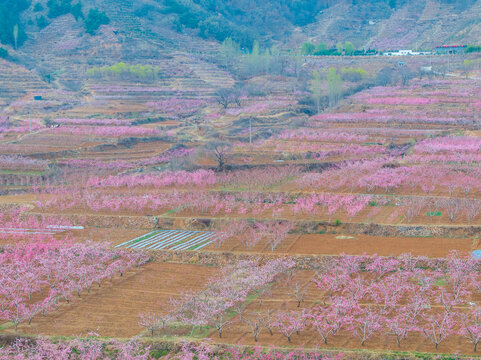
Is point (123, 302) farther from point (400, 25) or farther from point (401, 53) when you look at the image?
point (400, 25)

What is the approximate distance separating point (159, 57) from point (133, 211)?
70.7m

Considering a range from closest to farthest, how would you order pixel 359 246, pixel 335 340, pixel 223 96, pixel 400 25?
pixel 335 340, pixel 359 246, pixel 223 96, pixel 400 25

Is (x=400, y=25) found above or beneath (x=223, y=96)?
above

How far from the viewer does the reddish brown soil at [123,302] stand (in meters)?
23.5

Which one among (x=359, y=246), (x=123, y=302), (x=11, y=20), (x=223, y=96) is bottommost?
(x=123, y=302)

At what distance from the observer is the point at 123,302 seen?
2609 cm

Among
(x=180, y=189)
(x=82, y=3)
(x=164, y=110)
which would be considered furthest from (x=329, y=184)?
(x=82, y=3)

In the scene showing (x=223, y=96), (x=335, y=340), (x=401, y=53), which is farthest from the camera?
(x=401, y=53)

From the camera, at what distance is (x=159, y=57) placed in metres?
105

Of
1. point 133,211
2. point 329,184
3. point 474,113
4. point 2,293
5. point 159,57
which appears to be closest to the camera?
point 2,293

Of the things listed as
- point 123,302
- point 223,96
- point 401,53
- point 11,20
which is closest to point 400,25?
point 401,53

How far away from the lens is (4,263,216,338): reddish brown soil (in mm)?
23500

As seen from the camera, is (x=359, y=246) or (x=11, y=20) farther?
(x=11, y=20)

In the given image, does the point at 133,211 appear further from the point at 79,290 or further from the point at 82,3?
the point at 82,3
